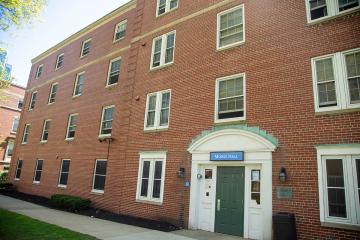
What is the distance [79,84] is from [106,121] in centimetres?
569

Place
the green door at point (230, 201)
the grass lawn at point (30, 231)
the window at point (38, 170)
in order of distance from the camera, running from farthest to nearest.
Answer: the window at point (38, 170), the green door at point (230, 201), the grass lawn at point (30, 231)

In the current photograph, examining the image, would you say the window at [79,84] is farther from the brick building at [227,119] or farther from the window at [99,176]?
the window at [99,176]

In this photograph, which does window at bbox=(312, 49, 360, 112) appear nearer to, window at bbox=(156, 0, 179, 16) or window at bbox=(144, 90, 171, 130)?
window at bbox=(144, 90, 171, 130)

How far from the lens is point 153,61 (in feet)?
51.7

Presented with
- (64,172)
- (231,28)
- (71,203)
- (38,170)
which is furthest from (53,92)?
(231,28)

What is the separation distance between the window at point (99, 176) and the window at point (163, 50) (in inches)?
259

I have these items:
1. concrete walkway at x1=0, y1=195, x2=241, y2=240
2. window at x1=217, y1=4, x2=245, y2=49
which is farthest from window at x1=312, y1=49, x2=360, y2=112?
concrete walkway at x1=0, y1=195, x2=241, y2=240

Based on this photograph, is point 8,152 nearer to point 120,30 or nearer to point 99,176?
point 99,176

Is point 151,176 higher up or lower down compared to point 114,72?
lower down

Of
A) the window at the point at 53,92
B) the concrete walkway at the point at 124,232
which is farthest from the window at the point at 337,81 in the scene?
the window at the point at 53,92

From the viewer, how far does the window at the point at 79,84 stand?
2116 centimetres

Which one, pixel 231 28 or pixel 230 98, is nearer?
pixel 230 98

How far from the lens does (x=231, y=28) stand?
12.7 m

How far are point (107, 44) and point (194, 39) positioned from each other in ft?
28.6
